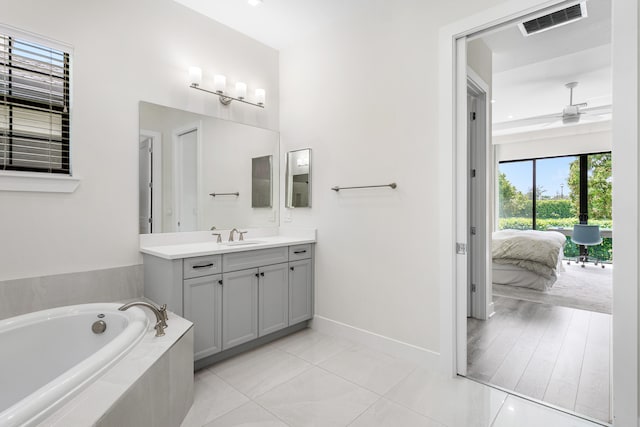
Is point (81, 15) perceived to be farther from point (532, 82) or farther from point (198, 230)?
point (532, 82)

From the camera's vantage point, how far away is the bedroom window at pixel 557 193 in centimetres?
622

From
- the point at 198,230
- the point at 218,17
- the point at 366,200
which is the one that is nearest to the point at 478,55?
the point at 366,200

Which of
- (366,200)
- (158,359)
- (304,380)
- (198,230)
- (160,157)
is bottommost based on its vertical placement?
(304,380)

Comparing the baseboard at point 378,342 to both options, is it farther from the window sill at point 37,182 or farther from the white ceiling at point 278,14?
the white ceiling at point 278,14

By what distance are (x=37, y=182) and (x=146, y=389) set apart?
1486mm

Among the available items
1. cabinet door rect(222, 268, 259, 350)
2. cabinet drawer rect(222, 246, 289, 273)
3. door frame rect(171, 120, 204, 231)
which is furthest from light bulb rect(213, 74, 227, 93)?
cabinet door rect(222, 268, 259, 350)

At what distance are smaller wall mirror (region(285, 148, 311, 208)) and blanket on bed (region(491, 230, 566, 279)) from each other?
9.76 ft

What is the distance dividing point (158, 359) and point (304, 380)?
3.38ft

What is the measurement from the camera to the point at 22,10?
1940 millimetres

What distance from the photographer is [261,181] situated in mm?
3262

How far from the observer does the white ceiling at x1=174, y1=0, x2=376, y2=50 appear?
2.62 meters

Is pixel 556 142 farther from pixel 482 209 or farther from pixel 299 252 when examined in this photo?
pixel 299 252

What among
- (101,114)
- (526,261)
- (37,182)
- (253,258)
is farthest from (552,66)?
(37,182)

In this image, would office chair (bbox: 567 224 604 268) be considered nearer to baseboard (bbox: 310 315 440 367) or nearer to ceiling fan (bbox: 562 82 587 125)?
ceiling fan (bbox: 562 82 587 125)
